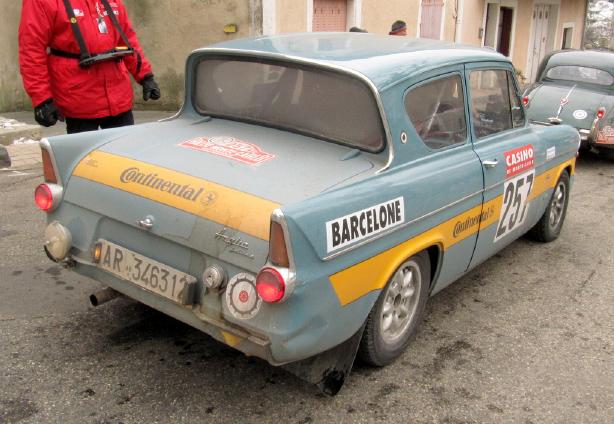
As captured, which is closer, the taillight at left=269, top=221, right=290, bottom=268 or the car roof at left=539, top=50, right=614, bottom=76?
the taillight at left=269, top=221, right=290, bottom=268

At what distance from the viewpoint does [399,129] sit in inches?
125

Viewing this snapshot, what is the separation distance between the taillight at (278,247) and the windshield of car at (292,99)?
949 millimetres

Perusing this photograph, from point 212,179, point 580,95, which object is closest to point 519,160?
point 212,179

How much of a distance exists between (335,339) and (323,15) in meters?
10.2

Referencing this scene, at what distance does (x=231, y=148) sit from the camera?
321cm

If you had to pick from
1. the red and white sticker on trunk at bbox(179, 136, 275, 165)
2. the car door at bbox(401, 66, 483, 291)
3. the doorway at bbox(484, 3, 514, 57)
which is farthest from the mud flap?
the doorway at bbox(484, 3, 514, 57)

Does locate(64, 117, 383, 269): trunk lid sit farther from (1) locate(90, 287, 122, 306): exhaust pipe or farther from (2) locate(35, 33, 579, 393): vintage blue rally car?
(1) locate(90, 287, 122, 306): exhaust pipe

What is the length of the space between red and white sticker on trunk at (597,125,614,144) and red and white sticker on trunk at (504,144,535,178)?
14.7 ft

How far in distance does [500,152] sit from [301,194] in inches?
68.7

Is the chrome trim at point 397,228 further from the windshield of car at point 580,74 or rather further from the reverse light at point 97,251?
the windshield of car at point 580,74

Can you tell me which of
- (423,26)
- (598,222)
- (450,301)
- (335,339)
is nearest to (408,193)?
(335,339)

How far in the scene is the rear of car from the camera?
8.35ft

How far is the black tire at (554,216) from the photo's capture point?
5191 mm

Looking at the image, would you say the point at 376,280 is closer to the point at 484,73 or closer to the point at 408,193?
the point at 408,193
